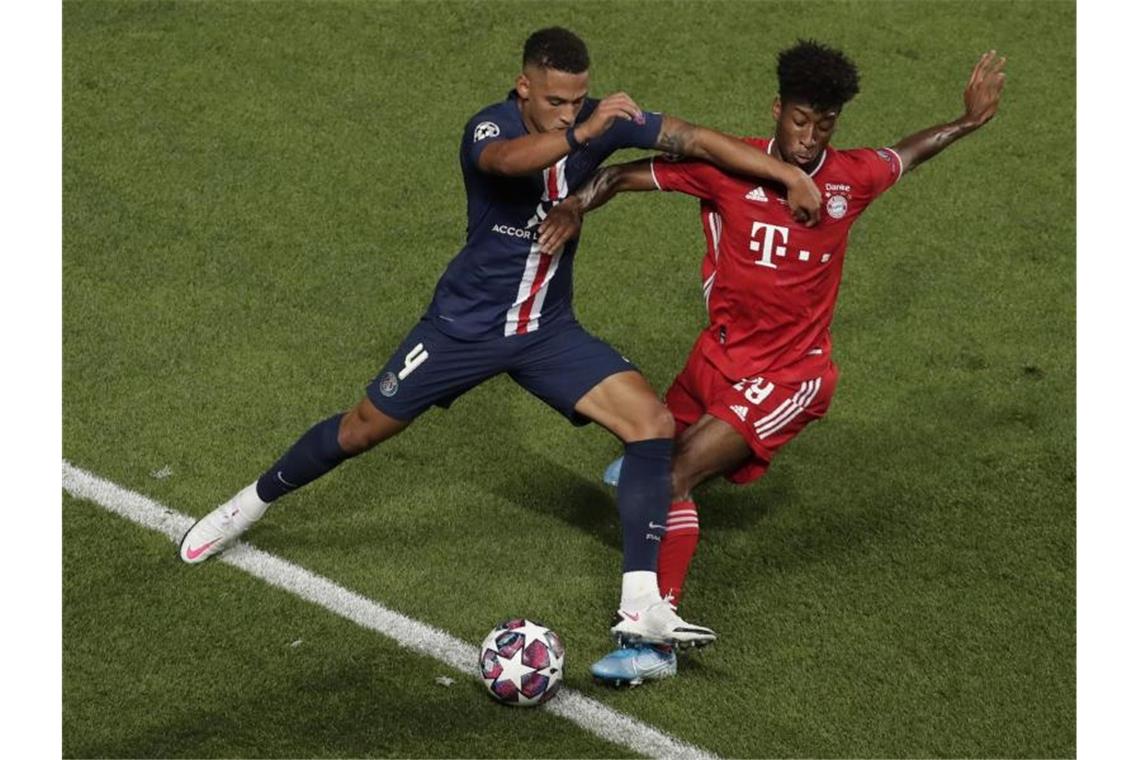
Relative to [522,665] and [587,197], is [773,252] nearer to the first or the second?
[587,197]

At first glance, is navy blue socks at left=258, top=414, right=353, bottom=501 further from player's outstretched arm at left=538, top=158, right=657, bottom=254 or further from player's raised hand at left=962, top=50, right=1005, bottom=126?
player's raised hand at left=962, top=50, right=1005, bottom=126

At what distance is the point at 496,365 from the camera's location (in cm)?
818

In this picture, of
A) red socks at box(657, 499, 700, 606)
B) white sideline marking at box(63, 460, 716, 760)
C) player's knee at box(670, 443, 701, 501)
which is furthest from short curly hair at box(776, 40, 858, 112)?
white sideline marking at box(63, 460, 716, 760)

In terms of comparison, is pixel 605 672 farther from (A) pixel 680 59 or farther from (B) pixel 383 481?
(A) pixel 680 59

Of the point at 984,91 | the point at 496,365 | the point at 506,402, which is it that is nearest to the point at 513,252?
the point at 496,365

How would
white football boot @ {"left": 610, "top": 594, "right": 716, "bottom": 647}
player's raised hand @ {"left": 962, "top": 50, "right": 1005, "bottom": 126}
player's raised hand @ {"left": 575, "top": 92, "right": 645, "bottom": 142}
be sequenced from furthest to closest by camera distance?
player's raised hand @ {"left": 962, "top": 50, "right": 1005, "bottom": 126}, white football boot @ {"left": 610, "top": 594, "right": 716, "bottom": 647}, player's raised hand @ {"left": 575, "top": 92, "right": 645, "bottom": 142}

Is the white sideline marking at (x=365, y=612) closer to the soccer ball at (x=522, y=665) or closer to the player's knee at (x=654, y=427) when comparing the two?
the soccer ball at (x=522, y=665)

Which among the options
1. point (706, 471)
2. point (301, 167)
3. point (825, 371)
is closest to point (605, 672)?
point (706, 471)

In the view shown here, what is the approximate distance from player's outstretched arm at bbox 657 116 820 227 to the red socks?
56.4 inches

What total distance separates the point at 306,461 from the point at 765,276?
226 cm

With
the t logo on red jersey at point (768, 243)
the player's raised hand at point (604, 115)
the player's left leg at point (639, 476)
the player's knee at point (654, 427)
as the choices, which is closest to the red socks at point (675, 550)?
the player's left leg at point (639, 476)

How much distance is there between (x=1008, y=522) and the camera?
9.10 meters

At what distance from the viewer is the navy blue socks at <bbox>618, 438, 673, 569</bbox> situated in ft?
26.1

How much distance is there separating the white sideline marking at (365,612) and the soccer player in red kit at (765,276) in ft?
2.36
